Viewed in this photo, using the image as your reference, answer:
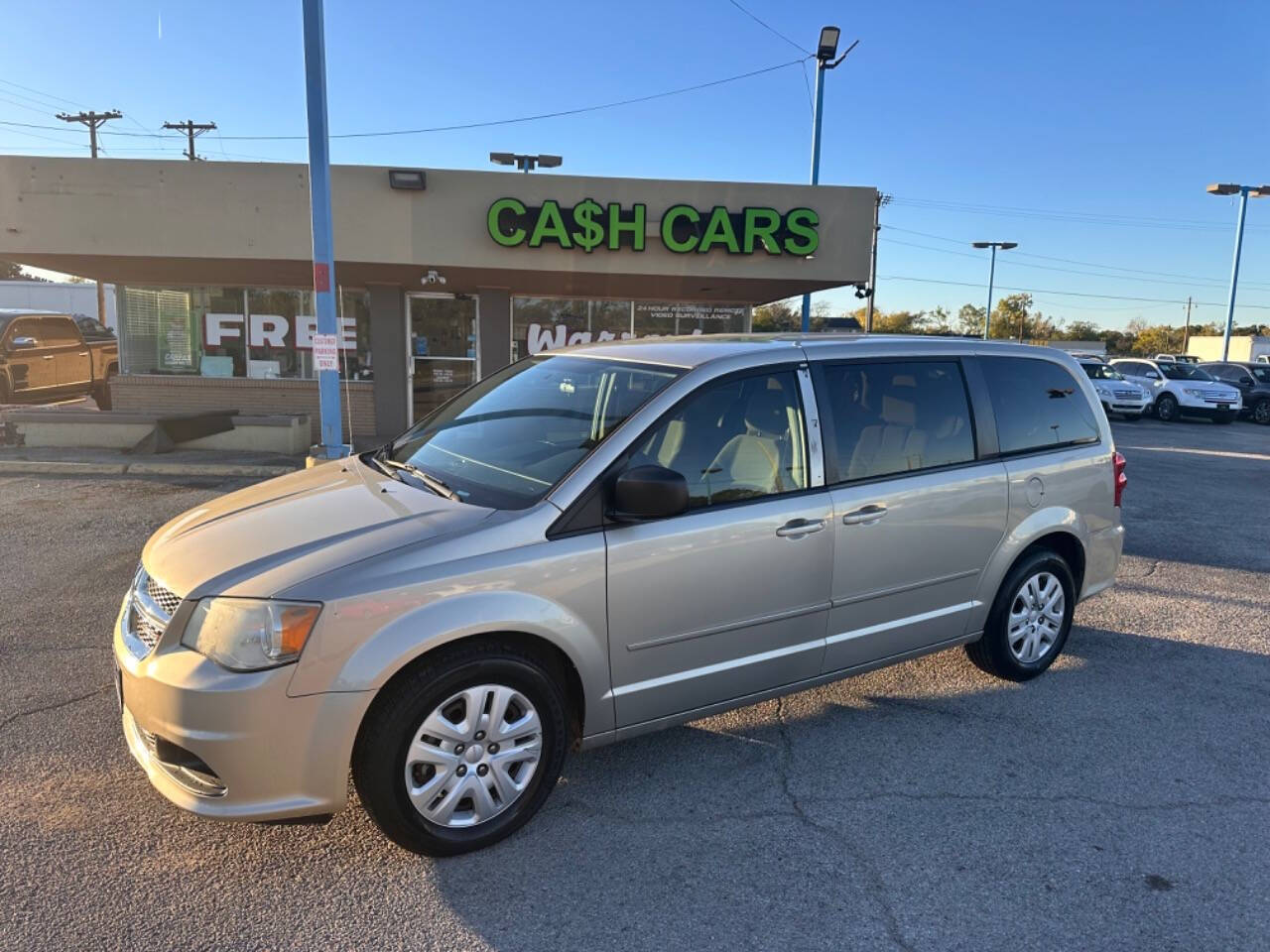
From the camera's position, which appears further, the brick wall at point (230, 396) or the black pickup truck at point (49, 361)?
the black pickup truck at point (49, 361)

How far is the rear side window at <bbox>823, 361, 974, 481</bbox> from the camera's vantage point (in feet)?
12.4

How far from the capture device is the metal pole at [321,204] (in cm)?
877

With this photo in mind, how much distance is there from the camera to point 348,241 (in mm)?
11953

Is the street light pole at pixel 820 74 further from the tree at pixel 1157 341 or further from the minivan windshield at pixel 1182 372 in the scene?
the tree at pixel 1157 341

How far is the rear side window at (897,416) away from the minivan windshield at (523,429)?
845mm

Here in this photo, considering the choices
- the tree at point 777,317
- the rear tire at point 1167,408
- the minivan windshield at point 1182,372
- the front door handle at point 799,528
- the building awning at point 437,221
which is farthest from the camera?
the tree at point 777,317

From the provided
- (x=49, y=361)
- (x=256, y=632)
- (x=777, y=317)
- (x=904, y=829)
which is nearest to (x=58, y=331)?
(x=49, y=361)

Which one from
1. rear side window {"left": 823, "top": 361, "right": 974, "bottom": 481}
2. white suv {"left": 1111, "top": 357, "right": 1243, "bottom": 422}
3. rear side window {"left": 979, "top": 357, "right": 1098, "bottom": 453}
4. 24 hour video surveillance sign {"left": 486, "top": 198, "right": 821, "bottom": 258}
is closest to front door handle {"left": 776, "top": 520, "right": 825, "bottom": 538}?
rear side window {"left": 823, "top": 361, "right": 974, "bottom": 481}

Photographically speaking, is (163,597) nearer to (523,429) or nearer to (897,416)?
(523,429)

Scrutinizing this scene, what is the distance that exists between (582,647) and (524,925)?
91 centimetres

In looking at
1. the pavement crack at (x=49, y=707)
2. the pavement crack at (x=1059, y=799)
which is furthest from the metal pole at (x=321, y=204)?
the pavement crack at (x=1059, y=799)

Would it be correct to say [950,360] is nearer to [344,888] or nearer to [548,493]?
[548,493]

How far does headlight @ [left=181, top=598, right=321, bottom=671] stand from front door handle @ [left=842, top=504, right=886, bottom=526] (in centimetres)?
219

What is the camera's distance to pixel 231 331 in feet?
48.3
